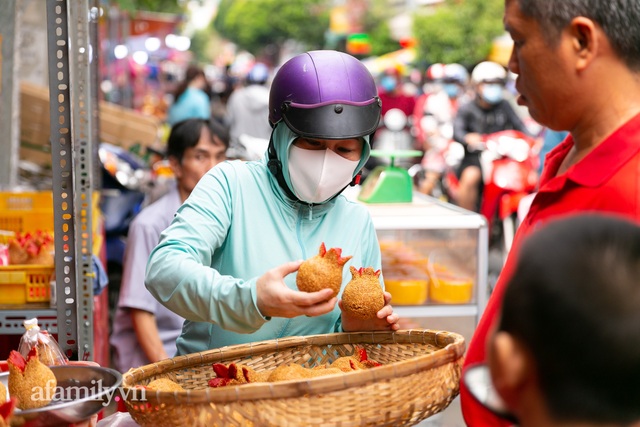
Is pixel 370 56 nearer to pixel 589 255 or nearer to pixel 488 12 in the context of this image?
pixel 488 12

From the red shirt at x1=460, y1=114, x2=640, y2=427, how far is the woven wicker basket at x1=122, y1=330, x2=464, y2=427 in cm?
12

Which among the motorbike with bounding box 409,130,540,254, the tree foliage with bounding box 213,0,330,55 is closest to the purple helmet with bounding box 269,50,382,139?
the motorbike with bounding box 409,130,540,254

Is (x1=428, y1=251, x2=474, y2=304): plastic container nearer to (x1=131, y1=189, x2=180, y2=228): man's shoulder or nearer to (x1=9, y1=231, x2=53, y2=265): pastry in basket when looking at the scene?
(x1=131, y1=189, x2=180, y2=228): man's shoulder

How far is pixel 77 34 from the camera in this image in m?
4.01

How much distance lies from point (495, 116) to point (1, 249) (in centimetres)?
837

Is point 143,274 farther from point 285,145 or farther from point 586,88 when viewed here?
point 586,88

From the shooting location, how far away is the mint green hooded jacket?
2301 millimetres

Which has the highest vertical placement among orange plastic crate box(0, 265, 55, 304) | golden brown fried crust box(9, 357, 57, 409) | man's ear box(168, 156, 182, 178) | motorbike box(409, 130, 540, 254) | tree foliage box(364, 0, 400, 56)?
tree foliage box(364, 0, 400, 56)

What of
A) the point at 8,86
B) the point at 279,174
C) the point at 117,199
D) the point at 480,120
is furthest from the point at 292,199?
the point at 480,120

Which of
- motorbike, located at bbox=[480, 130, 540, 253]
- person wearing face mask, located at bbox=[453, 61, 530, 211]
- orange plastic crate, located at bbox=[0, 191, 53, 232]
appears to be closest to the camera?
orange plastic crate, located at bbox=[0, 191, 53, 232]

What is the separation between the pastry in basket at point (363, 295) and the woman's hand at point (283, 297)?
32 cm

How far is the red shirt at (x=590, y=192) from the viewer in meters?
1.92

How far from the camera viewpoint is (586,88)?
195cm

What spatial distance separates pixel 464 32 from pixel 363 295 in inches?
1124
